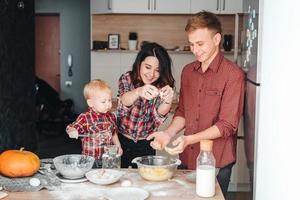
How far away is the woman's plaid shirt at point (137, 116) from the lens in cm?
271

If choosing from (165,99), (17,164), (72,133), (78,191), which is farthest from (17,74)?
(78,191)

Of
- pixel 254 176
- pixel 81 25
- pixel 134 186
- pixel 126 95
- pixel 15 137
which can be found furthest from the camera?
pixel 81 25

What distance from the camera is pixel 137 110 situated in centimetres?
272

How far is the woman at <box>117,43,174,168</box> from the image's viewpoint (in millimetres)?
2579

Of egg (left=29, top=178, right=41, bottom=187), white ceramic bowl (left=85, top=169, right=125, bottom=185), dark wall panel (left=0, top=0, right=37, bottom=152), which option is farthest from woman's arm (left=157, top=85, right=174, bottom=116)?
dark wall panel (left=0, top=0, right=37, bottom=152)

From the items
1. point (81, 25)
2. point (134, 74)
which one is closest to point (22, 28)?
point (134, 74)

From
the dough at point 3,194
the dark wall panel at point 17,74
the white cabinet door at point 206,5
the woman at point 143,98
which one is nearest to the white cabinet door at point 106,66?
the white cabinet door at point 206,5

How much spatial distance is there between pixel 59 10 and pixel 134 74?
5263 mm

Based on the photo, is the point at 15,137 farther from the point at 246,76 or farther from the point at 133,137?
the point at 246,76

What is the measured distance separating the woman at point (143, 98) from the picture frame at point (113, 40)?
308 centimetres

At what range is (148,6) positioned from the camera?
5.46 m

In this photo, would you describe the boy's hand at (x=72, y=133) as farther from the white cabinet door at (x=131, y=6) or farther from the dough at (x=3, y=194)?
the white cabinet door at (x=131, y=6)

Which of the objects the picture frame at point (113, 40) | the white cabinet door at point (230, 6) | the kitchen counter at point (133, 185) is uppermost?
the white cabinet door at point (230, 6)

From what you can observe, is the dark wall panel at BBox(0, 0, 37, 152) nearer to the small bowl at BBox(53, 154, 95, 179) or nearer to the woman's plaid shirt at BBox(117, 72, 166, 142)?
the woman's plaid shirt at BBox(117, 72, 166, 142)
